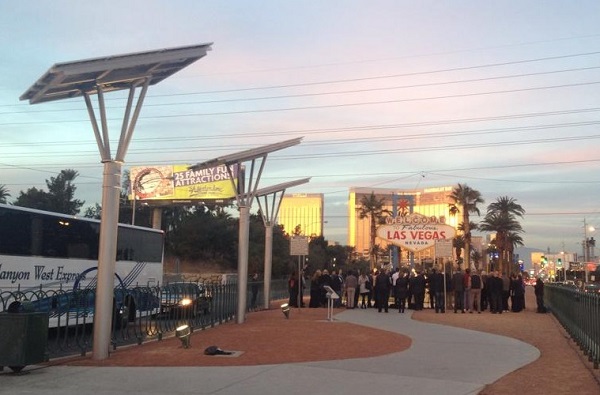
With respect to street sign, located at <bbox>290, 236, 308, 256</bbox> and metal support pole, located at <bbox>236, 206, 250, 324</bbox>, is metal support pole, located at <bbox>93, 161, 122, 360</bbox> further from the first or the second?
street sign, located at <bbox>290, 236, 308, 256</bbox>

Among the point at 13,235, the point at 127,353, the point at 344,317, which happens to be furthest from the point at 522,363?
the point at 13,235

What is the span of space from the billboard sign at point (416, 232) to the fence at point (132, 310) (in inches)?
512

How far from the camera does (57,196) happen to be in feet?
256

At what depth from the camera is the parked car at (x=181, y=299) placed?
1681cm

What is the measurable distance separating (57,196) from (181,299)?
2603 inches

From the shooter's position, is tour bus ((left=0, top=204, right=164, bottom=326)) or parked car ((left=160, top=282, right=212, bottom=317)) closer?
tour bus ((left=0, top=204, right=164, bottom=326))

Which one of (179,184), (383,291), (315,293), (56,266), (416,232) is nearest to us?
(56,266)

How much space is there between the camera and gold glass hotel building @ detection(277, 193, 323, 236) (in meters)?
122

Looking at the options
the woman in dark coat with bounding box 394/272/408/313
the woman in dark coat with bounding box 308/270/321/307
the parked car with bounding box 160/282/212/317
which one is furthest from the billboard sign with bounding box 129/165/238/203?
the parked car with bounding box 160/282/212/317

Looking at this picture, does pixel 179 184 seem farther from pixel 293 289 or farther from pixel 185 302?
pixel 185 302

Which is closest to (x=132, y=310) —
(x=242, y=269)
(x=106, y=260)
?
(x=106, y=260)

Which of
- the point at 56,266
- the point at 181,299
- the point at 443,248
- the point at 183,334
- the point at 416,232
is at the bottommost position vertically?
the point at 183,334

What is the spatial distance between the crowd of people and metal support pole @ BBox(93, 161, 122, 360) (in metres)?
12.9

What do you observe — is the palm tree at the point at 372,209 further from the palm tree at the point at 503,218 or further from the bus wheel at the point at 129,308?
the bus wheel at the point at 129,308
